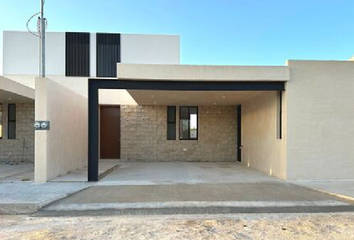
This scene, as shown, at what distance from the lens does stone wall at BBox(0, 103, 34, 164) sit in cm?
1422

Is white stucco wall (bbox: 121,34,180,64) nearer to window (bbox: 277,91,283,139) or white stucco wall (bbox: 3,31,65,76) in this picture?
white stucco wall (bbox: 3,31,65,76)

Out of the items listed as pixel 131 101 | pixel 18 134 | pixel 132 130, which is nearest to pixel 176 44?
pixel 131 101

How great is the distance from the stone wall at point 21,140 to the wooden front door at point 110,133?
366 centimetres

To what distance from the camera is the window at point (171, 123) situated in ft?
50.6

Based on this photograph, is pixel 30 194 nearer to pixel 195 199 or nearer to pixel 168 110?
pixel 195 199

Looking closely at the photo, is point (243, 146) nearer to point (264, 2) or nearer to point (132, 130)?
point (132, 130)

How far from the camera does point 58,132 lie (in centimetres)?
975

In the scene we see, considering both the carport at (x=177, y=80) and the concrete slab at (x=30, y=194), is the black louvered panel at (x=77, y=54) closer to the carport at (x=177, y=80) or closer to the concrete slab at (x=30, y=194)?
the carport at (x=177, y=80)

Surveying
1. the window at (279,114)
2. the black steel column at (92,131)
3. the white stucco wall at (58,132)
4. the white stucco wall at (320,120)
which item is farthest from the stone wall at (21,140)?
the white stucco wall at (320,120)

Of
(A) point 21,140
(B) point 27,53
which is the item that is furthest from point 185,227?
(B) point 27,53

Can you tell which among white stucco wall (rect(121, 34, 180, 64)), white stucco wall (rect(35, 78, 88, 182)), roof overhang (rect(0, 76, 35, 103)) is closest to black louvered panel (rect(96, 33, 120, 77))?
white stucco wall (rect(121, 34, 180, 64))

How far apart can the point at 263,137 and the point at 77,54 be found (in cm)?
1244

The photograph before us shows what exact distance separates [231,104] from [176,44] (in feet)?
20.1

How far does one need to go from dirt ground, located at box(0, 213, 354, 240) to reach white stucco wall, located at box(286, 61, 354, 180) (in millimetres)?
3654
